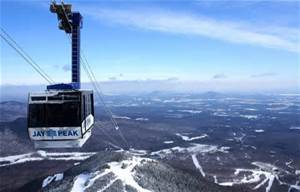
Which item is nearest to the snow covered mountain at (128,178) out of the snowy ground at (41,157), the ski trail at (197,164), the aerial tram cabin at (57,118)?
the aerial tram cabin at (57,118)

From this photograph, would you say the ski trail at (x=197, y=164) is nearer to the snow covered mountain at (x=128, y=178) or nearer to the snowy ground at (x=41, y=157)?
the snowy ground at (x=41, y=157)

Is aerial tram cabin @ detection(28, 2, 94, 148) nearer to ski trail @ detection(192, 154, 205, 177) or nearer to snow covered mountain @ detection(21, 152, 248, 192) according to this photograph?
snow covered mountain @ detection(21, 152, 248, 192)

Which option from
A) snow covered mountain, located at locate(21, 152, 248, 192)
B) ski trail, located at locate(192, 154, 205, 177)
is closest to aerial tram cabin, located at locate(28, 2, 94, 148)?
snow covered mountain, located at locate(21, 152, 248, 192)

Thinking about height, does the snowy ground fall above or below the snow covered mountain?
below

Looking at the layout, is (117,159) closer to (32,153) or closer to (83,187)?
(83,187)

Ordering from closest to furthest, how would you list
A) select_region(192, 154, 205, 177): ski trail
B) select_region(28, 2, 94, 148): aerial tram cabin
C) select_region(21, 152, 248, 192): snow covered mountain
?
select_region(28, 2, 94, 148): aerial tram cabin, select_region(21, 152, 248, 192): snow covered mountain, select_region(192, 154, 205, 177): ski trail

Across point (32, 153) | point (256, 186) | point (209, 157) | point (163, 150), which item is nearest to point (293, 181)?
point (256, 186)

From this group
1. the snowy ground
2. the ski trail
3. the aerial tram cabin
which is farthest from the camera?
the snowy ground

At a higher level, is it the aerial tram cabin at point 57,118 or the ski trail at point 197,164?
the aerial tram cabin at point 57,118

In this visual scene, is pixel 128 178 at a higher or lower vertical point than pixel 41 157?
higher

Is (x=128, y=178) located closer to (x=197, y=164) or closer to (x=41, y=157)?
(x=197, y=164)

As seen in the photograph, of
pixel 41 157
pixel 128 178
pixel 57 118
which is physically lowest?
pixel 41 157

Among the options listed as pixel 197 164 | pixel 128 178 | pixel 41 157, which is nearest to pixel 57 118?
pixel 128 178
